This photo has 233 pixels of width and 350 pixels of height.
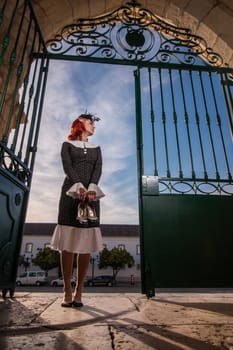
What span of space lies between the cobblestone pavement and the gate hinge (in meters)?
1.42

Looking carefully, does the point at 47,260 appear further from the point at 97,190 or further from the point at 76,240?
the point at 97,190

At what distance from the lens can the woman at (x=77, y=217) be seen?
2.20 meters

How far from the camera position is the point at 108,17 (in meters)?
4.05

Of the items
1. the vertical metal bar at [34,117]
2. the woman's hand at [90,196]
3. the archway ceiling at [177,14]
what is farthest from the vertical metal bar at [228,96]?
the vertical metal bar at [34,117]

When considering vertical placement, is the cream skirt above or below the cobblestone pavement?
above

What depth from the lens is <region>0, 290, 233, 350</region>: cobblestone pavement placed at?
105 centimetres

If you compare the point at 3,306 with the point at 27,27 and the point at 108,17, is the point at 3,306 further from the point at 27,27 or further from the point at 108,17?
the point at 108,17

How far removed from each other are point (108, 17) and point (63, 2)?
0.80m

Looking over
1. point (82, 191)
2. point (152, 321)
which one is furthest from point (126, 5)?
point (152, 321)

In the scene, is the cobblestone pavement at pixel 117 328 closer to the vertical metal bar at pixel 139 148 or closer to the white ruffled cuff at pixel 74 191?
the vertical metal bar at pixel 139 148

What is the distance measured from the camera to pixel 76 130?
2754 mm

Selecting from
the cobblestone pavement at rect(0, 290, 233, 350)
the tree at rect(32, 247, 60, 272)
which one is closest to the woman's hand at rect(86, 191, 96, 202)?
the cobblestone pavement at rect(0, 290, 233, 350)

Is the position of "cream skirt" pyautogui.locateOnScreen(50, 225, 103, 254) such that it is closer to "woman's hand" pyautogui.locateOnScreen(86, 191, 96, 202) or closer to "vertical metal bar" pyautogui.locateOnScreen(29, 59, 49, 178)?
"woman's hand" pyautogui.locateOnScreen(86, 191, 96, 202)

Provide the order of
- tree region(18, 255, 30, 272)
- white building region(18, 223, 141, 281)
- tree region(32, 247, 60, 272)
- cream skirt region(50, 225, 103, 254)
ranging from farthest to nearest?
1. white building region(18, 223, 141, 281)
2. tree region(18, 255, 30, 272)
3. tree region(32, 247, 60, 272)
4. cream skirt region(50, 225, 103, 254)
